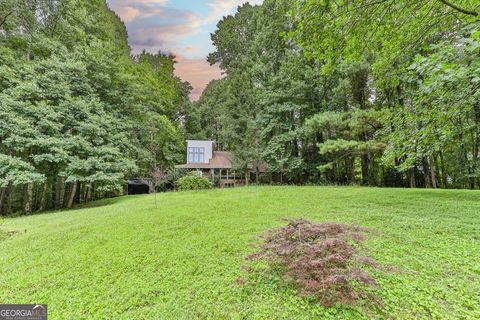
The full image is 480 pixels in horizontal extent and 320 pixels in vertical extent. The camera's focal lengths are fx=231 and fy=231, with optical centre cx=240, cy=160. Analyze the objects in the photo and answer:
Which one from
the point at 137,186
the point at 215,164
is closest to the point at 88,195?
the point at 137,186

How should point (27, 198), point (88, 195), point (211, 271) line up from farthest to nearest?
1. point (88, 195)
2. point (27, 198)
3. point (211, 271)

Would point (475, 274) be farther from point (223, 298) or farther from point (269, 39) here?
point (269, 39)

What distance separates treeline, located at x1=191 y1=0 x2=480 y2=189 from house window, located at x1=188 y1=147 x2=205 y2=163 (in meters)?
3.03

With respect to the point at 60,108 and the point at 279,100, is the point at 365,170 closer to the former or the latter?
the point at 279,100

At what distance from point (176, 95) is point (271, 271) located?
2693cm

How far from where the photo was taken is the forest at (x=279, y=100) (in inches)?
154

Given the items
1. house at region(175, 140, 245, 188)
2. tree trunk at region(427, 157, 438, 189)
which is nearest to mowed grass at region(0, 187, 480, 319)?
tree trunk at region(427, 157, 438, 189)

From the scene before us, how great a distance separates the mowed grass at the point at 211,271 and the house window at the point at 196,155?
16065 millimetres

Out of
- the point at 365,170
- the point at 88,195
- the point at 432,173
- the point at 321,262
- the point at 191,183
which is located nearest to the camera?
the point at 321,262

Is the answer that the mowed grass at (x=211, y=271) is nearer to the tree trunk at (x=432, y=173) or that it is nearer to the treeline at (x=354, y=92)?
the treeline at (x=354, y=92)

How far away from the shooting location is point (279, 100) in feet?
59.1

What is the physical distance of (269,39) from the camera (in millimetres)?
19781

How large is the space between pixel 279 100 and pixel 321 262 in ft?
55.4

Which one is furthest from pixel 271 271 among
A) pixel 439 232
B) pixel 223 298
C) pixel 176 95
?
pixel 176 95
